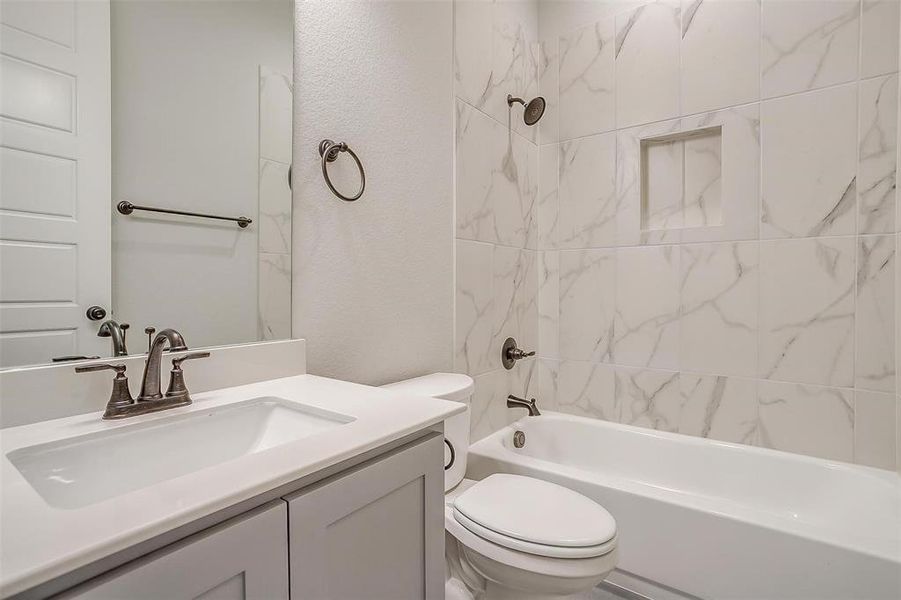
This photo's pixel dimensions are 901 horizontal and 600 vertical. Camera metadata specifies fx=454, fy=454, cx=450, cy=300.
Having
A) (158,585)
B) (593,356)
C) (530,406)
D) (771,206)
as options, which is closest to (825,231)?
(771,206)

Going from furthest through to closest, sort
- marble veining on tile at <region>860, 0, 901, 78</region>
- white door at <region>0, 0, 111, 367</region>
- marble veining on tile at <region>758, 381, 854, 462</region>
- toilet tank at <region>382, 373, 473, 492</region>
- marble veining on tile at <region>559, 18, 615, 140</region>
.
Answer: marble veining on tile at <region>559, 18, 615, 140</region> < marble veining on tile at <region>758, 381, 854, 462</region> < marble veining on tile at <region>860, 0, 901, 78</region> < toilet tank at <region>382, 373, 473, 492</region> < white door at <region>0, 0, 111, 367</region>

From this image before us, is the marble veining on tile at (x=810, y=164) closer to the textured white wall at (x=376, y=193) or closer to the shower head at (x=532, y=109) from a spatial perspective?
the shower head at (x=532, y=109)

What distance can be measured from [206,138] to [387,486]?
91 centimetres

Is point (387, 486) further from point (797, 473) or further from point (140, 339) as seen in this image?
point (797, 473)

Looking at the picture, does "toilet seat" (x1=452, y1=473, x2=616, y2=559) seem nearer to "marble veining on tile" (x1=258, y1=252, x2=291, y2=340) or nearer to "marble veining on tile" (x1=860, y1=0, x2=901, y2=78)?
"marble veining on tile" (x1=258, y1=252, x2=291, y2=340)

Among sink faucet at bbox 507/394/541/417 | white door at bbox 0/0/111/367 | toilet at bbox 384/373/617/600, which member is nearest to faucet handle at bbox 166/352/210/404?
white door at bbox 0/0/111/367

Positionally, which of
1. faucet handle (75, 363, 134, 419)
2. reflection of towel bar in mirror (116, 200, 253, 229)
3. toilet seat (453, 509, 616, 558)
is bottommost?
toilet seat (453, 509, 616, 558)

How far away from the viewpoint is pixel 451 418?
1.54 meters

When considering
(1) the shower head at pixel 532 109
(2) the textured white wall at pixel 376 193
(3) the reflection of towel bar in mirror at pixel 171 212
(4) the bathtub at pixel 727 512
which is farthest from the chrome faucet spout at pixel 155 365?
(1) the shower head at pixel 532 109

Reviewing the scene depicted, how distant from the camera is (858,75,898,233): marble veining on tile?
1.64 meters

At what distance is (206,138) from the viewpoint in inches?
42.9

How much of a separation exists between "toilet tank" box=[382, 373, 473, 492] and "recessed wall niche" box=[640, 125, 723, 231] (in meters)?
1.27

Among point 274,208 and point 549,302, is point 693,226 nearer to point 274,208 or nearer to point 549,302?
point 549,302

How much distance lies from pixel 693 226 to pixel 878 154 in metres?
0.64
